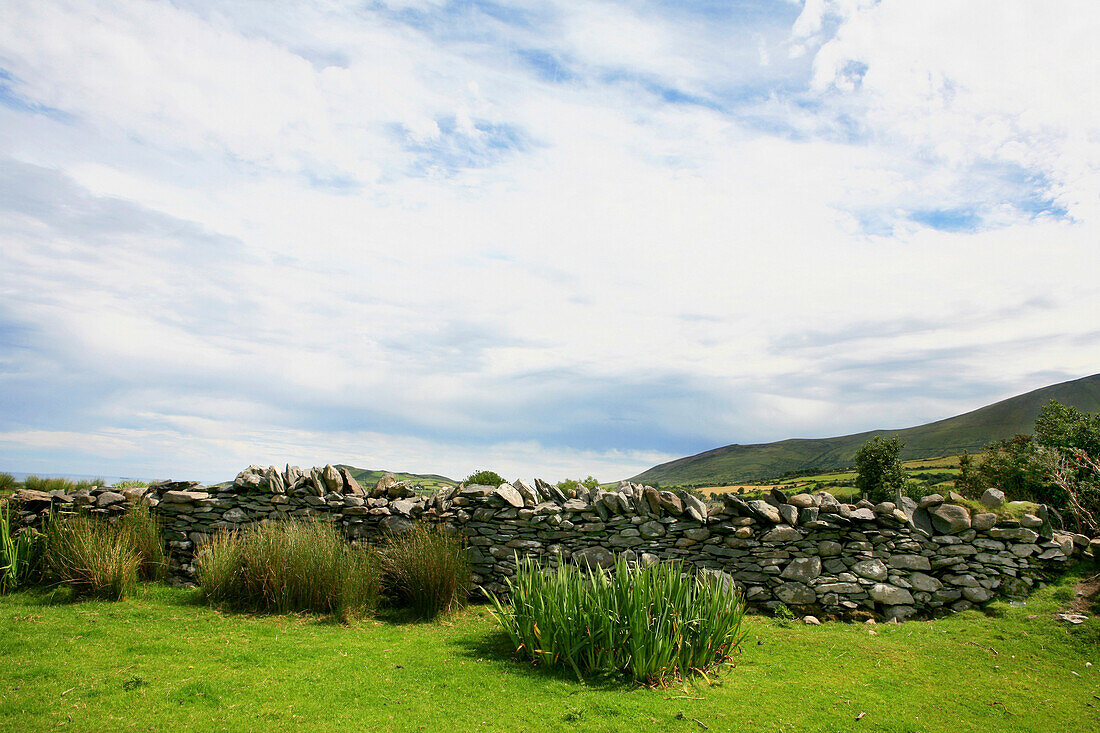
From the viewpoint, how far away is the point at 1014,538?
820cm

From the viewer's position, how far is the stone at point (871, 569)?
8391 mm

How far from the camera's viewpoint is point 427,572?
8375 mm

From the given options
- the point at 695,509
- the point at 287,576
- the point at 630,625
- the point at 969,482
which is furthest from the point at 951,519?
the point at 969,482

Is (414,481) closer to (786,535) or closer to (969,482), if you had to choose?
(786,535)

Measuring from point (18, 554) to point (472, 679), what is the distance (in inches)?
309

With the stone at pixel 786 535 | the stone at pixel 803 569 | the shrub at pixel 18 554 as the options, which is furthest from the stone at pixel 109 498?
the stone at pixel 803 569

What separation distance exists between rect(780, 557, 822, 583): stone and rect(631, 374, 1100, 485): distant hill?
86.8 meters

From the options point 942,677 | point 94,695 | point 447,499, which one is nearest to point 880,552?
point 942,677

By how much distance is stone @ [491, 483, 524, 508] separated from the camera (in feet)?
31.4

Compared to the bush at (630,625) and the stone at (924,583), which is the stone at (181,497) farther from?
the stone at (924,583)

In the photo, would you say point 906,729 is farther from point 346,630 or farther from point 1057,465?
point 1057,465

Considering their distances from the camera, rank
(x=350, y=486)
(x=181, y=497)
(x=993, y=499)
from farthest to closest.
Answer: (x=350, y=486) < (x=181, y=497) < (x=993, y=499)

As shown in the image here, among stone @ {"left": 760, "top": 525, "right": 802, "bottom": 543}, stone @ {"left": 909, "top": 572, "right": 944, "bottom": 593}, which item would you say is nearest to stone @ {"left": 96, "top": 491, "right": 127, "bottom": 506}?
stone @ {"left": 760, "top": 525, "right": 802, "bottom": 543}

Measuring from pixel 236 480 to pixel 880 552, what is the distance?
428 inches
